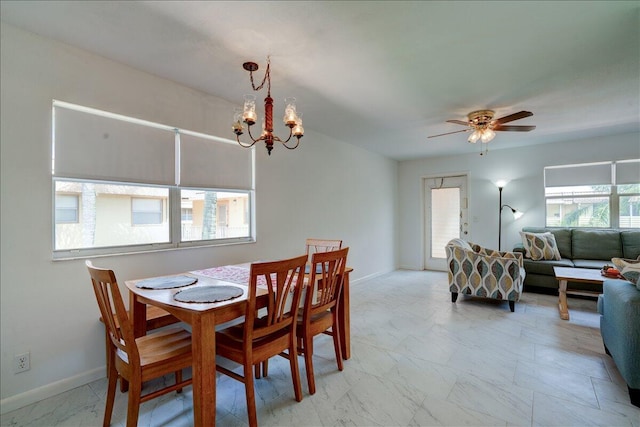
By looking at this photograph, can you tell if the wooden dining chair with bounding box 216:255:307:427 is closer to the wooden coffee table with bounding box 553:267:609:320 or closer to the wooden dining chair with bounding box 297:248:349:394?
the wooden dining chair with bounding box 297:248:349:394

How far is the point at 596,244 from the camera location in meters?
4.53

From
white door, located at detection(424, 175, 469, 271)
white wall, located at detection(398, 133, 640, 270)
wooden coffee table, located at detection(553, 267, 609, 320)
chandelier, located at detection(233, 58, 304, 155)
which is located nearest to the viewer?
chandelier, located at detection(233, 58, 304, 155)

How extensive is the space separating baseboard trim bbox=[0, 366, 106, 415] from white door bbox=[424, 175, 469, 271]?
5955 millimetres

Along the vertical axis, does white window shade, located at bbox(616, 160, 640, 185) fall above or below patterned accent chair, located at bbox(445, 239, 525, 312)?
above

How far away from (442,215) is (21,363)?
21.3 ft

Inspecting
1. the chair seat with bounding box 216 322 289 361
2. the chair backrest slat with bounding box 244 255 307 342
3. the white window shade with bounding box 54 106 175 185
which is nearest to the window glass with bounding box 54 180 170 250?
the white window shade with bounding box 54 106 175 185

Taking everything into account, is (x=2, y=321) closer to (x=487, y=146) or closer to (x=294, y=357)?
(x=294, y=357)

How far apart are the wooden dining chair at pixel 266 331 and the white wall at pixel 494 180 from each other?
5.11 metres

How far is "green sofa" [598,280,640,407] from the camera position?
6.00 ft

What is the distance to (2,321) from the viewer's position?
6.21 ft

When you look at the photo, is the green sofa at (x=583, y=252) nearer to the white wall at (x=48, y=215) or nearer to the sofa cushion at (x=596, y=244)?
the sofa cushion at (x=596, y=244)

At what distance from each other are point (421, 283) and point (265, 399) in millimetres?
3970

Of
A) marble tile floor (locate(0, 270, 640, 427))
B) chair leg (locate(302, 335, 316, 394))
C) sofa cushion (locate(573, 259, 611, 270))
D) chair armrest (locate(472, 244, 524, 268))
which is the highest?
chair armrest (locate(472, 244, 524, 268))

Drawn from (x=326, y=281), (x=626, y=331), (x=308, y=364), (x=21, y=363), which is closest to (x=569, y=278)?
(x=626, y=331)
